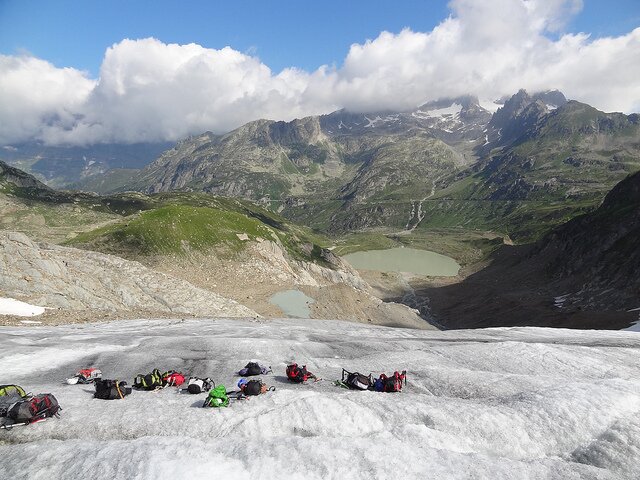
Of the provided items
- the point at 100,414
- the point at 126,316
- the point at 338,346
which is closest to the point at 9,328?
the point at 126,316

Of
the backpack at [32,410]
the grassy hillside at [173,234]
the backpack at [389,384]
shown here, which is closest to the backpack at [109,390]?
the backpack at [32,410]

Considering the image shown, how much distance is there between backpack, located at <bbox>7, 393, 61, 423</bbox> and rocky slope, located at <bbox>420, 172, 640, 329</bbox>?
255 ft

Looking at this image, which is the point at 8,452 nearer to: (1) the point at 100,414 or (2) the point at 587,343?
(1) the point at 100,414

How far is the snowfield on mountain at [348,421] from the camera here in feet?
41.6

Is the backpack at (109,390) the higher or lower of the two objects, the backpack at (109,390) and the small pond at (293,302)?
the higher

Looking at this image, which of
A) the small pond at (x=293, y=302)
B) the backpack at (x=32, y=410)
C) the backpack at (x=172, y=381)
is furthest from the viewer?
the small pond at (x=293, y=302)

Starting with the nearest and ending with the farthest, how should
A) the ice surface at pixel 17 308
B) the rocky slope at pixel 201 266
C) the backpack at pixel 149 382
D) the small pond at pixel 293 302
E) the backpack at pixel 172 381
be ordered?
the backpack at pixel 149 382
the backpack at pixel 172 381
the ice surface at pixel 17 308
the rocky slope at pixel 201 266
the small pond at pixel 293 302

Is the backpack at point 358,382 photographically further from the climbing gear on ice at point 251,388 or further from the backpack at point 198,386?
the backpack at point 198,386

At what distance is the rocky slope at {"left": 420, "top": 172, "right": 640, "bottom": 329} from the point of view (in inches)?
3487

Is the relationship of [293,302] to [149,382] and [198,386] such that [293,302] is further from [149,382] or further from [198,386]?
[198,386]

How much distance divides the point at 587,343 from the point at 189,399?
27834 millimetres

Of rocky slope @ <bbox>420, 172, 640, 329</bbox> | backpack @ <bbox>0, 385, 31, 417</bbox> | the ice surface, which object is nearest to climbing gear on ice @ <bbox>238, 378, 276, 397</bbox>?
backpack @ <bbox>0, 385, 31, 417</bbox>

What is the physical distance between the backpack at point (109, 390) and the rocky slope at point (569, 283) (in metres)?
75.1

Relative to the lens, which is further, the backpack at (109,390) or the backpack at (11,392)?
the backpack at (109,390)
